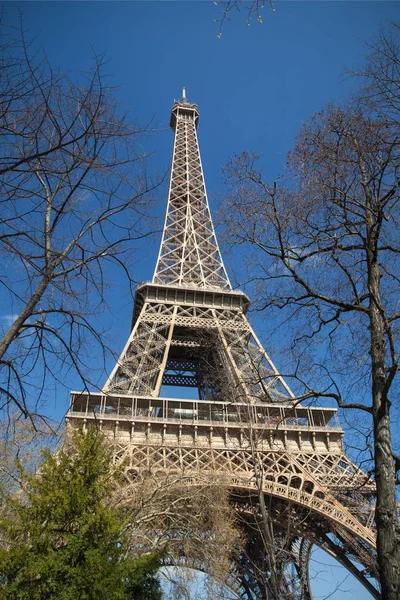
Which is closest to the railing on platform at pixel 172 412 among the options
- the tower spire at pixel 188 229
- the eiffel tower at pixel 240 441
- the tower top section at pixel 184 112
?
the eiffel tower at pixel 240 441

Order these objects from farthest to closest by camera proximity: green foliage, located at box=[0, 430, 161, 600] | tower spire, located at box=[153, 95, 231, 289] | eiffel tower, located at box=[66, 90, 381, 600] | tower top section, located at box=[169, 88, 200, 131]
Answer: tower top section, located at box=[169, 88, 200, 131] → tower spire, located at box=[153, 95, 231, 289] → eiffel tower, located at box=[66, 90, 381, 600] → green foliage, located at box=[0, 430, 161, 600]

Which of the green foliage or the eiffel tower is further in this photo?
the eiffel tower

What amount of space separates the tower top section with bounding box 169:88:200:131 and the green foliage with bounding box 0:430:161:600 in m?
48.5

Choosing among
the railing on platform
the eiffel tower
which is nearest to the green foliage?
the eiffel tower

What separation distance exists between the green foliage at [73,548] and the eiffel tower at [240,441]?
4465mm

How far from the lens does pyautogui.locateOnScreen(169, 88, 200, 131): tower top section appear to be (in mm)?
54344

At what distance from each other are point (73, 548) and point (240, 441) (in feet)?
51.9


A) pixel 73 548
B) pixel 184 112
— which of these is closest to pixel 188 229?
pixel 184 112

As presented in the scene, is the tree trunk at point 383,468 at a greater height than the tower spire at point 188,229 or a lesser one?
lesser

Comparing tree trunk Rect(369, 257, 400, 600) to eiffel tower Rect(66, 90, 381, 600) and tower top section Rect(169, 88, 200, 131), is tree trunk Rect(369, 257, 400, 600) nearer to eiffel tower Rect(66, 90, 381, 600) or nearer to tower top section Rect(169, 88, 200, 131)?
eiffel tower Rect(66, 90, 381, 600)

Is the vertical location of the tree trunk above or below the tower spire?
below

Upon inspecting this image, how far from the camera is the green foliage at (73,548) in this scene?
929cm

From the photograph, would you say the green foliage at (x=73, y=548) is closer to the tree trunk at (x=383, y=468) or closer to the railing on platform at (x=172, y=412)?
the tree trunk at (x=383, y=468)

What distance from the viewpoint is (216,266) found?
3991 cm
